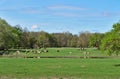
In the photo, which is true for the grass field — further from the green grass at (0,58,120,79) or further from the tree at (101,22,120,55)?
the tree at (101,22,120,55)

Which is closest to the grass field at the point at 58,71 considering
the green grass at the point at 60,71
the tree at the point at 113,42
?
the green grass at the point at 60,71

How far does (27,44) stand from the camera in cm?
19175

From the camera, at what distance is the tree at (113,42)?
52438 mm

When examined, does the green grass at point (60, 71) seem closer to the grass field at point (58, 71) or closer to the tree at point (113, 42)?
the grass field at point (58, 71)

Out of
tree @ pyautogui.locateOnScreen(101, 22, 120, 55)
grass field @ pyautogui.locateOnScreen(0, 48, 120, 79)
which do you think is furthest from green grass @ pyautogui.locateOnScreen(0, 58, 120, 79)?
tree @ pyautogui.locateOnScreen(101, 22, 120, 55)

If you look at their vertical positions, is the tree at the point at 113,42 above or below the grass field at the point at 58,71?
above

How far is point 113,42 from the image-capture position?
52.5 m

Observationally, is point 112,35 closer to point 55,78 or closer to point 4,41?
point 55,78

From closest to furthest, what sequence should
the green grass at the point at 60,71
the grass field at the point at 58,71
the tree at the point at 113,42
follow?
1. the grass field at the point at 58,71
2. the green grass at the point at 60,71
3. the tree at the point at 113,42

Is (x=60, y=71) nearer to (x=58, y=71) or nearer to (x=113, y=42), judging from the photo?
(x=58, y=71)

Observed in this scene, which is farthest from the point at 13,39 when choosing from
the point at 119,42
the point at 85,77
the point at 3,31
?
the point at 85,77

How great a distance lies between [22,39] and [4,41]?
73843mm

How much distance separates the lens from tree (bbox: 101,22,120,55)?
172 ft

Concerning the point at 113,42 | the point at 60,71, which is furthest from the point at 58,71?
the point at 113,42
